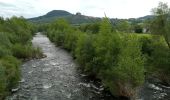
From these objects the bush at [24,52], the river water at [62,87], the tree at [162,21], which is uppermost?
the tree at [162,21]

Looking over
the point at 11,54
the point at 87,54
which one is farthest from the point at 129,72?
the point at 11,54

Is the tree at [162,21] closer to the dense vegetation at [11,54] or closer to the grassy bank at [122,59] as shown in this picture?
the grassy bank at [122,59]

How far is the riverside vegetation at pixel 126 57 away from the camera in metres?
35.9

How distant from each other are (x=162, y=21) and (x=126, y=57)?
1987 cm

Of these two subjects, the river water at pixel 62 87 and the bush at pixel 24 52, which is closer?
the river water at pixel 62 87

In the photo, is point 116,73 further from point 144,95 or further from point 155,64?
point 155,64

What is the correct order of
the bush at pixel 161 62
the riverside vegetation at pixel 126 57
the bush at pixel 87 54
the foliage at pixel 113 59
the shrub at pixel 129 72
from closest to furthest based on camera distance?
the shrub at pixel 129 72, the foliage at pixel 113 59, the riverside vegetation at pixel 126 57, the bush at pixel 161 62, the bush at pixel 87 54

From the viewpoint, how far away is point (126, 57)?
3666 cm

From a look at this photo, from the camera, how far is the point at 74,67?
204 feet

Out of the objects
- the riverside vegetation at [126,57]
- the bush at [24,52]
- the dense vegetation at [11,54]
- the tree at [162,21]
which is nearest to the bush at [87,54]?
the riverside vegetation at [126,57]

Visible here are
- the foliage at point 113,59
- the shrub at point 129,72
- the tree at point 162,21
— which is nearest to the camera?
the shrub at point 129,72

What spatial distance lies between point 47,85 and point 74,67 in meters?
17.3

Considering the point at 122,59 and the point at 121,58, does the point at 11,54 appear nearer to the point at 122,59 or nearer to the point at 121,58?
the point at 121,58

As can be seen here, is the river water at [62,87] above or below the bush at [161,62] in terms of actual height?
below
